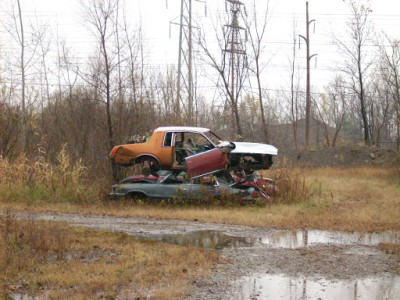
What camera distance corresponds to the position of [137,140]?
1582cm

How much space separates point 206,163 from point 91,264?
7.51 metres

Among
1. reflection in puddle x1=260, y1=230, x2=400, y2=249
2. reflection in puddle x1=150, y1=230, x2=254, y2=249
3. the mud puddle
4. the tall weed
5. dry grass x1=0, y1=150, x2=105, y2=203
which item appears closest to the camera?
reflection in puddle x1=150, y1=230, x2=254, y2=249

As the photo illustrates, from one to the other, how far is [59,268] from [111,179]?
1004 centimetres

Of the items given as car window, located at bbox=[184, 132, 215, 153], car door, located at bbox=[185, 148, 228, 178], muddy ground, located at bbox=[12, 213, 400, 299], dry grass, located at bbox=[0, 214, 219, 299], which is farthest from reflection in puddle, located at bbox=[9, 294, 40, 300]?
car window, located at bbox=[184, 132, 215, 153]

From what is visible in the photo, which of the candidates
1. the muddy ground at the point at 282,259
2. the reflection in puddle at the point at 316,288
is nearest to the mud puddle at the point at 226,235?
the muddy ground at the point at 282,259

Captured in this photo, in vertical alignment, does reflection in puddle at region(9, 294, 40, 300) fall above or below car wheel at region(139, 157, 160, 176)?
below

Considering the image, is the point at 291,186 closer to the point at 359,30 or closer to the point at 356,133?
the point at 359,30

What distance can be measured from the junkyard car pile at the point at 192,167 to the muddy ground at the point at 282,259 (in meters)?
2.32

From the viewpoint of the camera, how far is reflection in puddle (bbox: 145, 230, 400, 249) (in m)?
9.73

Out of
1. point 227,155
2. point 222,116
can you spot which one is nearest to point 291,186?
point 227,155

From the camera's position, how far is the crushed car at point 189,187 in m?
14.8

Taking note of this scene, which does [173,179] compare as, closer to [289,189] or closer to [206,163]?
[206,163]

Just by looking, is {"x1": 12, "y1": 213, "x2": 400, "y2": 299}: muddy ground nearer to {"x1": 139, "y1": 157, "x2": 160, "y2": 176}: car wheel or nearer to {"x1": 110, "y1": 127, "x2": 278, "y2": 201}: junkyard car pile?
{"x1": 110, "y1": 127, "x2": 278, "y2": 201}: junkyard car pile

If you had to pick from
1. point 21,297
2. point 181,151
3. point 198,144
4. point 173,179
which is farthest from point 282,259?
point 198,144
